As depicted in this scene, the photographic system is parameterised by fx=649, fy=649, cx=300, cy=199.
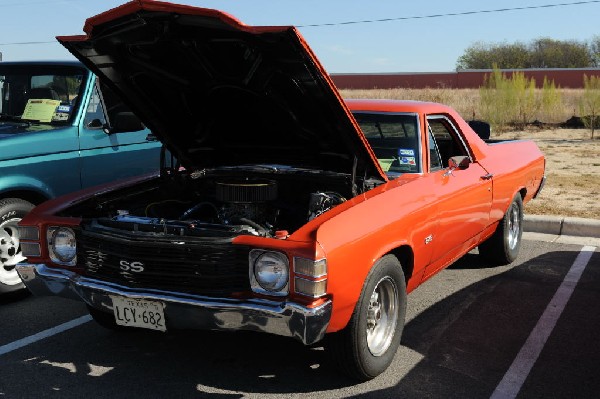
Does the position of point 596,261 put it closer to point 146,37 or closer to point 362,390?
point 362,390

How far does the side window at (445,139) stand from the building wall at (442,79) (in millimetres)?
49369

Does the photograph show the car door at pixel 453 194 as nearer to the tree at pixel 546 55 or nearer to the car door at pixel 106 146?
the car door at pixel 106 146

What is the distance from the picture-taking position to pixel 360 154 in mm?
4012

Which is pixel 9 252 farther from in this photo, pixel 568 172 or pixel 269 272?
pixel 568 172

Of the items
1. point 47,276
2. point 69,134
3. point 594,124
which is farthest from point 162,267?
point 594,124

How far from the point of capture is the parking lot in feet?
11.8

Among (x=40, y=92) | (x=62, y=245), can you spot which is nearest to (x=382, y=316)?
(x=62, y=245)

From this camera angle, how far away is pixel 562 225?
7.56 meters

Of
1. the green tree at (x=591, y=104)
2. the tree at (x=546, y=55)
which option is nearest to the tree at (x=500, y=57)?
the tree at (x=546, y=55)

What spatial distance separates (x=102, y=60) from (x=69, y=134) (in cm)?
175

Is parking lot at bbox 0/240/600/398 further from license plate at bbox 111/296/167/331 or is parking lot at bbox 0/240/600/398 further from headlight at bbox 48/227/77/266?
headlight at bbox 48/227/77/266

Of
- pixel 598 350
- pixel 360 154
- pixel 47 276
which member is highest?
pixel 360 154

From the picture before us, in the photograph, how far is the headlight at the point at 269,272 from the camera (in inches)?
126

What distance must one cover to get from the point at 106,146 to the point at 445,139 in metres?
2.99
